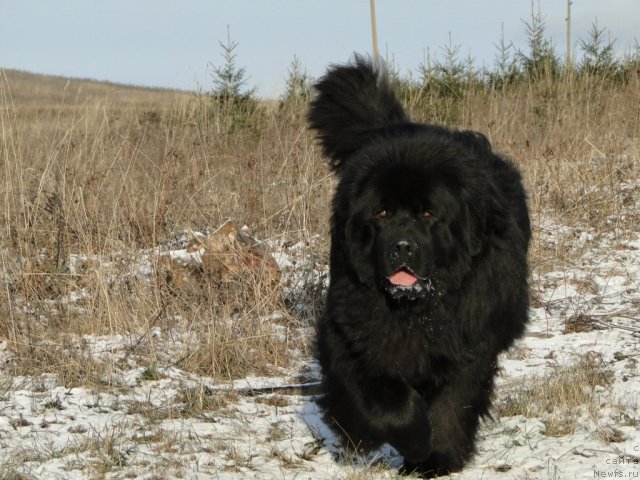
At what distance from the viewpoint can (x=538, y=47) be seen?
44.9ft

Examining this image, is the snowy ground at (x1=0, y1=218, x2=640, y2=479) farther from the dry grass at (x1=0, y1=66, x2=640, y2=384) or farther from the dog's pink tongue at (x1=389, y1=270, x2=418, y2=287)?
the dog's pink tongue at (x1=389, y1=270, x2=418, y2=287)

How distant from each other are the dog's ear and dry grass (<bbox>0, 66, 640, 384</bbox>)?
1403 millimetres

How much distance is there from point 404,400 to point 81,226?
3667 mm

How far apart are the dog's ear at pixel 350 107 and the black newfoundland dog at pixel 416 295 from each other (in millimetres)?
742

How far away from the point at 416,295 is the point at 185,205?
3890 millimetres

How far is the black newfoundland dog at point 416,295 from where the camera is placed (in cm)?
348

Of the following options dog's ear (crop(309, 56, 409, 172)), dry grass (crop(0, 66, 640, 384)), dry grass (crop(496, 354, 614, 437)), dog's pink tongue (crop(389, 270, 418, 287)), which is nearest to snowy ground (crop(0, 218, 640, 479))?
dry grass (crop(496, 354, 614, 437))

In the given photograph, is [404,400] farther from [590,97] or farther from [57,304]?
[590,97]

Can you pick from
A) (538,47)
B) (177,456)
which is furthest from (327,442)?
(538,47)

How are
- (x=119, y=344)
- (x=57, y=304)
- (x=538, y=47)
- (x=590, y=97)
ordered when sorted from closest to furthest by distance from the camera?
(x=119, y=344)
(x=57, y=304)
(x=590, y=97)
(x=538, y=47)

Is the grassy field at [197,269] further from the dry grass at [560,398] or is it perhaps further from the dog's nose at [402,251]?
the dog's nose at [402,251]

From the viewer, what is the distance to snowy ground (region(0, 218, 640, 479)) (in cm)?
361

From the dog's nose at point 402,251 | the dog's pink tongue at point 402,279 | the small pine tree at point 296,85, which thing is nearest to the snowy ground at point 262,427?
the dog's pink tongue at point 402,279

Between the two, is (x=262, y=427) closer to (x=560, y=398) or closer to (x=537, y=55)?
(x=560, y=398)
